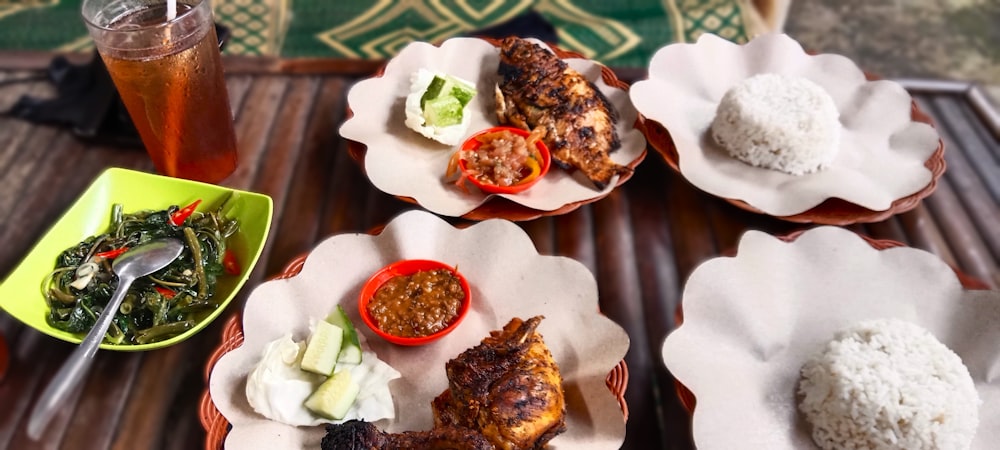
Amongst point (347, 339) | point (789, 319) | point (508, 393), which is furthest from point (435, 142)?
point (789, 319)

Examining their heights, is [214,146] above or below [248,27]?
above

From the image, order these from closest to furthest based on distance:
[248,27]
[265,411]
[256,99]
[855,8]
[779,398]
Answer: [265,411] → [779,398] → [256,99] → [248,27] → [855,8]

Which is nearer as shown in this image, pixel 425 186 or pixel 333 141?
pixel 425 186

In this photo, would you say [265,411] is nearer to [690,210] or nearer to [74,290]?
[74,290]

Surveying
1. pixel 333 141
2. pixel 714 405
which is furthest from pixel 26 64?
pixel 714 405

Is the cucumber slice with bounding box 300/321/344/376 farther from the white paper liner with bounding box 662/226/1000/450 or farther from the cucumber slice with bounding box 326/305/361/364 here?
the white paper liner with bounding box 662/226/1000/450

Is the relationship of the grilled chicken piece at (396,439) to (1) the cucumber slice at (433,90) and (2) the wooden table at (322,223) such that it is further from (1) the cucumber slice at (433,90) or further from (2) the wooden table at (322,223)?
(1) the cucumber slice at (433,90)

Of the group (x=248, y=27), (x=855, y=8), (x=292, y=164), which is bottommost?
(x=855, y=8)

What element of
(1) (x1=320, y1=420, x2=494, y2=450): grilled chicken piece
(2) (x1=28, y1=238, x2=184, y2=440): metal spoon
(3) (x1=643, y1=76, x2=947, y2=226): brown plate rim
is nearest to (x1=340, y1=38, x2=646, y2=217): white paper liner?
(3) (x1=643, y1=76, x2=947, y2=226): brown plate rim
